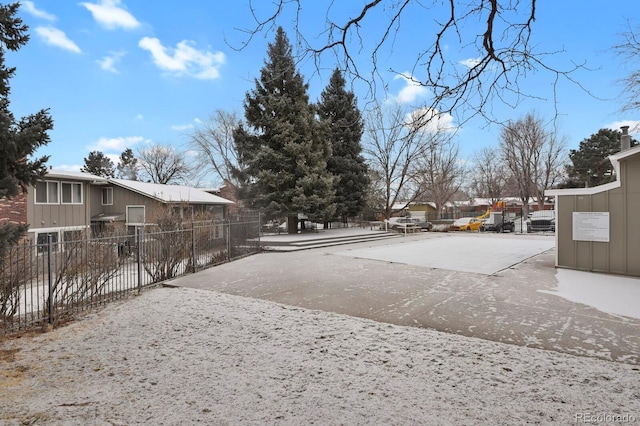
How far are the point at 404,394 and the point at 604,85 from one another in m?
3.23

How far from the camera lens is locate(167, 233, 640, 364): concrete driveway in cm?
476

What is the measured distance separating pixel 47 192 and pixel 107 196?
13.4ft

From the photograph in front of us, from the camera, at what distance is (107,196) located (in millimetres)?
20766

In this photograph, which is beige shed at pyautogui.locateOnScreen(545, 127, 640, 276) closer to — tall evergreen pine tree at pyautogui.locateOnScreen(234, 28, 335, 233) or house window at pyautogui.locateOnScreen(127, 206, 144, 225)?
tall evergreen pine tree at pyautogui.locateOnScreen(234, 28, 335, 233)

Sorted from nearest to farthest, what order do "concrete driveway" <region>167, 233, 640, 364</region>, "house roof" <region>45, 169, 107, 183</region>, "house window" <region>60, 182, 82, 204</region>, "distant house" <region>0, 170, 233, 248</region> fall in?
"concrete driveway" <region>167, 233, 640, 364</region> → "distant house" <region>0, 170, 233, 248</region> → "house roof" <region>45, 169, 107, 183</region> → "house window" <region>60, 182, 82, 204</region>

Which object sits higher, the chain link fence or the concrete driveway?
the chain link fence

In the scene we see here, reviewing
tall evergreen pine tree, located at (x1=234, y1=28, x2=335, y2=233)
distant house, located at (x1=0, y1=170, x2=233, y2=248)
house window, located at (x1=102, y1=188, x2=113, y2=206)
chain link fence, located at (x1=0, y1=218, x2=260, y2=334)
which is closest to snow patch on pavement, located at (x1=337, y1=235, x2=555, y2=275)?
chain link fence, located at (x1=0, y1=218, x2=260, y2=334)

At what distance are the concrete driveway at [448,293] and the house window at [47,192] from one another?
437 inches

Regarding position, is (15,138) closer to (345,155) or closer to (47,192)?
(47,192)

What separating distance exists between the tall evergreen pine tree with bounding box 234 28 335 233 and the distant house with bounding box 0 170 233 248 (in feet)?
12.3

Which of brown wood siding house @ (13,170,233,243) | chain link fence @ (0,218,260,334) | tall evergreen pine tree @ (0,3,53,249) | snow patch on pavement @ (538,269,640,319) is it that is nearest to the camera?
tall evergreen pine tree @ (0,3,53,249)

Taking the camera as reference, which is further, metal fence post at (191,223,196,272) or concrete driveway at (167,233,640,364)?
metal fence post at (191,223,196,272)

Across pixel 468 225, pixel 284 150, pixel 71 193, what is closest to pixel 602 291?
pixel 284 150

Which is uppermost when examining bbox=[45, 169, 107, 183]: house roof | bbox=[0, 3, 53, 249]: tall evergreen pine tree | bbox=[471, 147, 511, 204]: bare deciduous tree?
bbox=[471, 147, 511, 204]: bare deciduous tree
